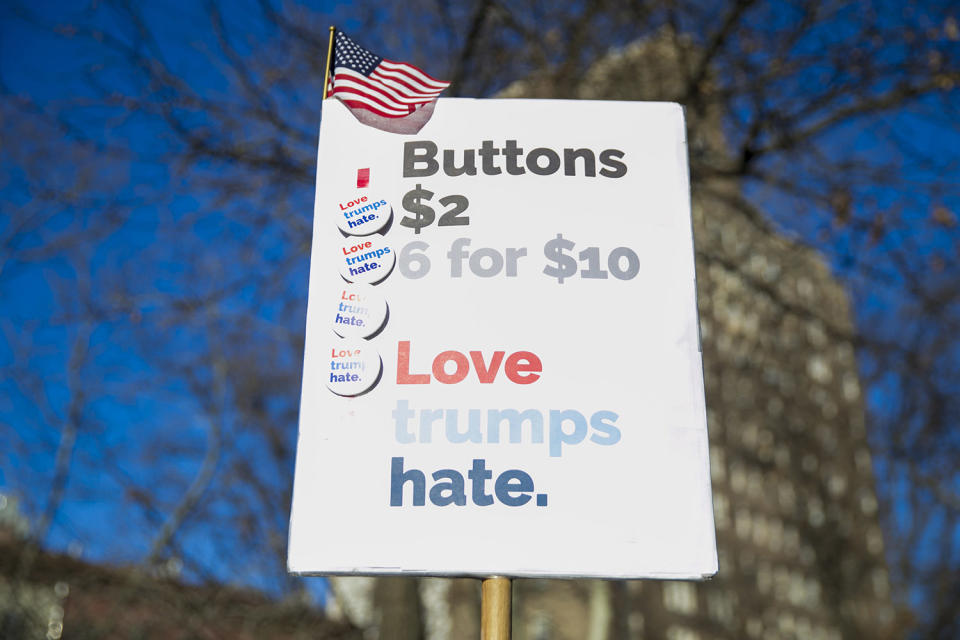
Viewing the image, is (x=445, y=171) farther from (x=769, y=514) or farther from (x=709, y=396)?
(x=769, y=514)

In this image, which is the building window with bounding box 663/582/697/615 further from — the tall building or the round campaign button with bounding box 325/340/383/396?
the round campaign button with bounding box 325/340/383/396

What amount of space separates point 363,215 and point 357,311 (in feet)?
1.06

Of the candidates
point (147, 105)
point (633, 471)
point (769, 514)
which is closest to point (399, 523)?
point (633, 471)

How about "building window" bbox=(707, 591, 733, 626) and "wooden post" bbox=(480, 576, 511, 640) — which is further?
"building window" bbox=(707, 591, 733, 626)

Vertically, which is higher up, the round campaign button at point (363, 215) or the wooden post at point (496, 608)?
the round campaign button at point (363, 215)

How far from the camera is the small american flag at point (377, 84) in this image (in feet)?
9.45

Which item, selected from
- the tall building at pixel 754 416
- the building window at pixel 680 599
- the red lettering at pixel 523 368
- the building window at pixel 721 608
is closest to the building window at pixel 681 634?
the tall building at pixel 754 416

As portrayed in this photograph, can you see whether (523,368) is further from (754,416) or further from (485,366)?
(754,416)

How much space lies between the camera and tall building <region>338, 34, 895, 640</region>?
7.69m

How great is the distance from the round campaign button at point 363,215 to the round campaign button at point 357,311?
186 mm

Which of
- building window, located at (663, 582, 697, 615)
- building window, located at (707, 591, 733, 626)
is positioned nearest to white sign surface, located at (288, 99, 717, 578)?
building window, located at (663, 582, 697, 615)

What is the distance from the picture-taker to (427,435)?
7.77 feet

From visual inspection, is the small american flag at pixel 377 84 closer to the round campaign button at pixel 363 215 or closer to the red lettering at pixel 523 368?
the round campaign button at pixel 363 215

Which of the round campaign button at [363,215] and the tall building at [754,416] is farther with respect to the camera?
the tall building at [754,416]
